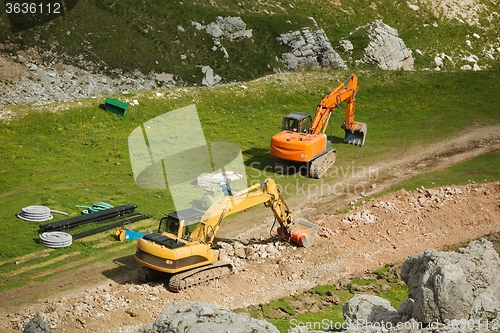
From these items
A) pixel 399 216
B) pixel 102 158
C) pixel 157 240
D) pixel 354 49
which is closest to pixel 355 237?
pixel 399 216

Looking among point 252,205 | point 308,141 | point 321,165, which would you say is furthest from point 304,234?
point 321,165

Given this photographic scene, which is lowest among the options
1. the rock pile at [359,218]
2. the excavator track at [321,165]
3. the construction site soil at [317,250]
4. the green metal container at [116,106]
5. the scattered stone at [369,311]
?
the construction site soil at [317,250]

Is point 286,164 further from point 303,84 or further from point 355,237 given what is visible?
point 303,84

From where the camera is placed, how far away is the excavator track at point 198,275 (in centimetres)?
2223

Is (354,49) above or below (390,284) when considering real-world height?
above

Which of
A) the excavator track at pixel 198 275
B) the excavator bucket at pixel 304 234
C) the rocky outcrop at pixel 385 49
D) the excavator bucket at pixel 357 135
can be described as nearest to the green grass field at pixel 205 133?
the excavator bucket at pixel 357 135

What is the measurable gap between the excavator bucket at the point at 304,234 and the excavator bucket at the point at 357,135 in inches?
429

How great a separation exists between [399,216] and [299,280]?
5992 millimetres

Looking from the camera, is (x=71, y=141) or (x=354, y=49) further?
(x=354, y=49)

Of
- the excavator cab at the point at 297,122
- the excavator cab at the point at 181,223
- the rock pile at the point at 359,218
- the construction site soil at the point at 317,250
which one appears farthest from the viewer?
the excavator cab at the point at 297,122

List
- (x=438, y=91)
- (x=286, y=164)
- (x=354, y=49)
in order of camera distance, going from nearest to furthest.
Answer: (x=286, y=164) < (x=438, y=91) < (x=354, y=49)

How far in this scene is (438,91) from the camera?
4384 centimetres

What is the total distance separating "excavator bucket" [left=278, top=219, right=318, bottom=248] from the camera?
84.0 feet

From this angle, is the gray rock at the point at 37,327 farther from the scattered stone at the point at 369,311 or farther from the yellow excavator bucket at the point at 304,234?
the yellow excavator bucket at the point at 304,234
